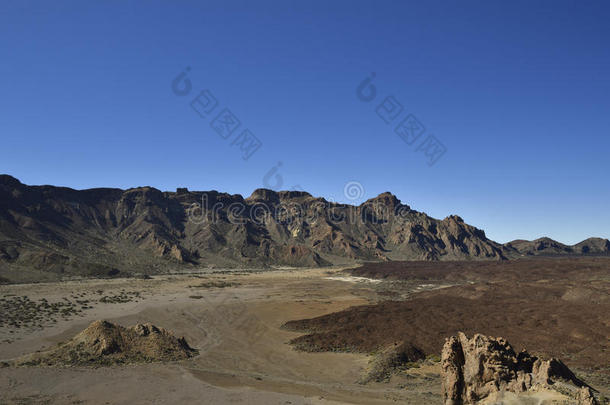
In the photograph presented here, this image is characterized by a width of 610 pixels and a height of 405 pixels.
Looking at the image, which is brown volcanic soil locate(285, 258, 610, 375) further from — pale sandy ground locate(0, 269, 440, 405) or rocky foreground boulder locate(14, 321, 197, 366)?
rocky foreground boulder locate(14, 321, 197, 366)

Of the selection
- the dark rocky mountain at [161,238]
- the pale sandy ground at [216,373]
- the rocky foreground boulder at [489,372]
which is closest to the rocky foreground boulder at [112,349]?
the pale sandy ground at [216,373]

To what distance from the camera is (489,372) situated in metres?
14.1

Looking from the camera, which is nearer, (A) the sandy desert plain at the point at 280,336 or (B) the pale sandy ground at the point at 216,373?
(B) the pale sandy ground at the point at 216,373

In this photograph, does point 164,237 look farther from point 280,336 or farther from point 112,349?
point 112,349

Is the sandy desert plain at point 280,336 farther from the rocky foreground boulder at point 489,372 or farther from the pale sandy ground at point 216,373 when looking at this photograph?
the rocky foreground boulder at point 489,372

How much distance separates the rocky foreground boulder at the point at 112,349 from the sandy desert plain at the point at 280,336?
41.9 inches

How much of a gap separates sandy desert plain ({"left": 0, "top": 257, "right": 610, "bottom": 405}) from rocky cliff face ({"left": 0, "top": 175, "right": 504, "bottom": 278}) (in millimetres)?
36848

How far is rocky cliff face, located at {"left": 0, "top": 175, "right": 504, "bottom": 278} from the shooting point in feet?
324

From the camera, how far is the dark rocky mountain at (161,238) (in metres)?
94.0

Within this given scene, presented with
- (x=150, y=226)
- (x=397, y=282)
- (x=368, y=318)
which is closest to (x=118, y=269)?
(x=150, y=226)

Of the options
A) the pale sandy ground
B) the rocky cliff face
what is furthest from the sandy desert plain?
the rocky cliff face

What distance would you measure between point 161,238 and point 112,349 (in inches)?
4705

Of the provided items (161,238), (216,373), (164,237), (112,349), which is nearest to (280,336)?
(216,373)

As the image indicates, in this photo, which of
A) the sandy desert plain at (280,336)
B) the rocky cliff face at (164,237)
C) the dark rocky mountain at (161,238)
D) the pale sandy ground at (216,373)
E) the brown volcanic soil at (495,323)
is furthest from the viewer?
the rocky cliff face at (164,237)
